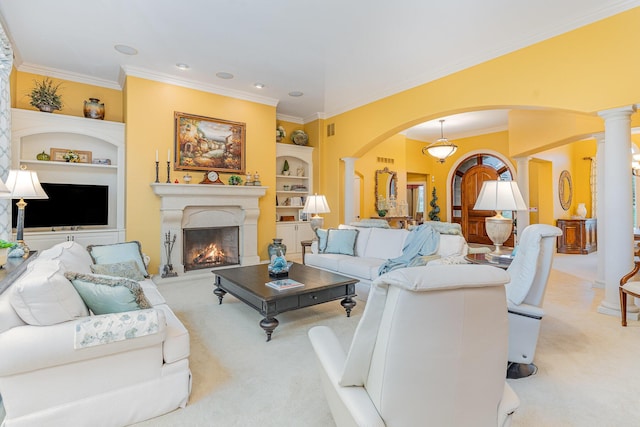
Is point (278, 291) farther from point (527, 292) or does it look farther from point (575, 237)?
point (575, 237)

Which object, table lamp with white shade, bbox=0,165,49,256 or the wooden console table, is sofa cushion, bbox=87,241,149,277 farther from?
the wooden console table

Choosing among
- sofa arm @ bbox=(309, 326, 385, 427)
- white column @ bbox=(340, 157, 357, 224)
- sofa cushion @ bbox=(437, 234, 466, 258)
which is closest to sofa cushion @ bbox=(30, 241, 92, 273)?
sofa arm @ bbox=(309, 326, 385, 427)

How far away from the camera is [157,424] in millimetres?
1781

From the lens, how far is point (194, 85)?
554 cm

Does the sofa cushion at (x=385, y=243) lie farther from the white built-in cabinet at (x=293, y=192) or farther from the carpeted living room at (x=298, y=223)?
the white built-in cabinet at (x=293, y=192)

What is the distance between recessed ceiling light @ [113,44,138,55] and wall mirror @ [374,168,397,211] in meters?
5.73

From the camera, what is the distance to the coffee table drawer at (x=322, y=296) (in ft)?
10.0

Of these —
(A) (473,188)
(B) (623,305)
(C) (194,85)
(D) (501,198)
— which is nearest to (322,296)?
(D) (501,198)

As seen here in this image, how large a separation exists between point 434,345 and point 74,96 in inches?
253

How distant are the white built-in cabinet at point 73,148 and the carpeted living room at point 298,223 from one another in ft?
0.10

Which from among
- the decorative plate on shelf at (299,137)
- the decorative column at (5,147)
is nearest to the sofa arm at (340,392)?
the decorative column at (5,147)

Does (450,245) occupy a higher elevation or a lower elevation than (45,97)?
lower

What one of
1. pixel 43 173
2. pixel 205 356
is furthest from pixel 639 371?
pixel 43 173

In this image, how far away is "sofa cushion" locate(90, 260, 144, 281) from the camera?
9.90ft
